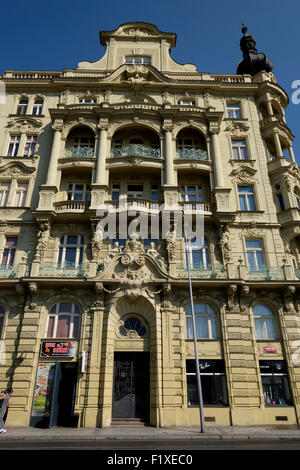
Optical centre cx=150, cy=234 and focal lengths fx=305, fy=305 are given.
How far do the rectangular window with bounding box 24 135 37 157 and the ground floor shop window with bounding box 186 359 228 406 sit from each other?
67.1 ft

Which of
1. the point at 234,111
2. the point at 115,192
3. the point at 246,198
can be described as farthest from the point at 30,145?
the point at 234,111

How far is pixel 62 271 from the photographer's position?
19875 millimetres

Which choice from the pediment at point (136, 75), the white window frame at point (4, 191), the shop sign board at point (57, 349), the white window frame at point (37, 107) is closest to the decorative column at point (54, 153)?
the white window frame at point (37, 107)

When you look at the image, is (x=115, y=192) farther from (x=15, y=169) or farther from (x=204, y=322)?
(x=204, y=322)

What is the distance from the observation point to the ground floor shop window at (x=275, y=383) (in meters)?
18.0

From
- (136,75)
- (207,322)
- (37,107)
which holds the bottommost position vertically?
(207,322)

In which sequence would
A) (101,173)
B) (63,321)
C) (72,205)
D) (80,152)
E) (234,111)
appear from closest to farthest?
(63,321) → (72,205) → (101,173) → (80,152) → (234,111)

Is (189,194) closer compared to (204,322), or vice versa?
(204,322)

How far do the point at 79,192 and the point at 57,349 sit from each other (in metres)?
11.9

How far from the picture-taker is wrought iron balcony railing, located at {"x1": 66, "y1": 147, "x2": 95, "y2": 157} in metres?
24.7

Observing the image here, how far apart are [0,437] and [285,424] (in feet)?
48.6

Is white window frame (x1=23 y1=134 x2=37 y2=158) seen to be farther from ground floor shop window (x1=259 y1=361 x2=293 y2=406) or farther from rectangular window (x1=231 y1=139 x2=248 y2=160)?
ground floor shop window (x1=259 y1=361 x2=293 y2=406)

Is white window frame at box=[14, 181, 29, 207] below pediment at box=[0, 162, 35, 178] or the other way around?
below

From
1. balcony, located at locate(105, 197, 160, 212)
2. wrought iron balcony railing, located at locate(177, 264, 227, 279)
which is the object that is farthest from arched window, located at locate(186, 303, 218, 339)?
balcony, located at locate(105, 197, 160, 212)
